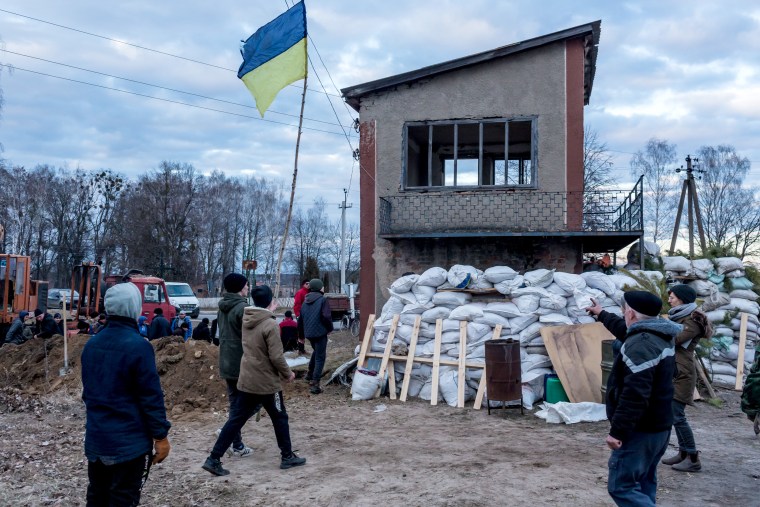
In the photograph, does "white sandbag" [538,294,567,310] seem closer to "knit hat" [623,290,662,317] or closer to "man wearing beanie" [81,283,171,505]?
"knit hat" [623,290,662,317]

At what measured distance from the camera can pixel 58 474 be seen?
5.78 m

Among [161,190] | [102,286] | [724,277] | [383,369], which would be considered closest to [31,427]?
[383,369]

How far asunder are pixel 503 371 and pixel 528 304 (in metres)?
1.38

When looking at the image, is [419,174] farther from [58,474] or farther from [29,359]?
[58,474]

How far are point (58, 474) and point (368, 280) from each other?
8.65 m

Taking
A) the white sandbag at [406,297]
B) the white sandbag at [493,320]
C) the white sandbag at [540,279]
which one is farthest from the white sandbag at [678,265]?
the white sandbag at [406,297]

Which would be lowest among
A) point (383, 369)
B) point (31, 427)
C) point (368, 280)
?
point (31, 427)

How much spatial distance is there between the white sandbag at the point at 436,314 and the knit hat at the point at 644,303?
5917mm

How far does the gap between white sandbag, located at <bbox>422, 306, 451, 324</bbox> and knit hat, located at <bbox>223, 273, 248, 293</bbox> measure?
4056mm

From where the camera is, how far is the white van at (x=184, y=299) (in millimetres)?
29750

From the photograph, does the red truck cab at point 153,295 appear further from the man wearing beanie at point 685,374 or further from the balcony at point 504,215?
the man wearing beanie at point 685,374

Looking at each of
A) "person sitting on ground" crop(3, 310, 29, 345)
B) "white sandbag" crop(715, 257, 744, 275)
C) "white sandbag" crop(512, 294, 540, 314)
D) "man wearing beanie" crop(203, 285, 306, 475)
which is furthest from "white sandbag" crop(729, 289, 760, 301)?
"person sitting on ground" crop(3, 310, 29, 345)

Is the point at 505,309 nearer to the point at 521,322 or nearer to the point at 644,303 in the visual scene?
the point at 521,322

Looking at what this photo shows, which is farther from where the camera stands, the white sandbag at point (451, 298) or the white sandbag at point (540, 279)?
the white sandbag at point (451, 298)
